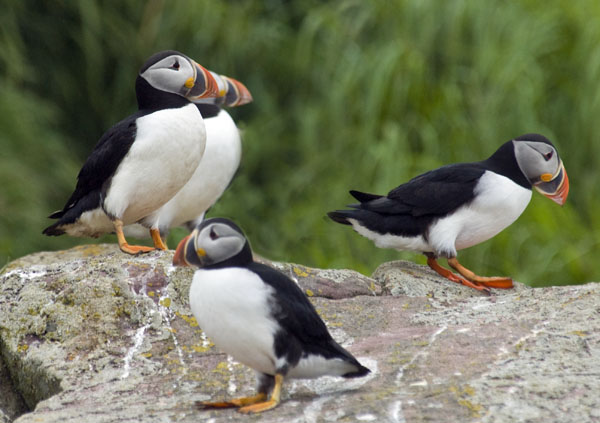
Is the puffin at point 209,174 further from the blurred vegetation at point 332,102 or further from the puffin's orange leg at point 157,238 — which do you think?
the blurred vegetation at point 332,102

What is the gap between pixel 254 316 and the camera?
2971 millimetres

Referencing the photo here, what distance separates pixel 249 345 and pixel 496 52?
5.08 m

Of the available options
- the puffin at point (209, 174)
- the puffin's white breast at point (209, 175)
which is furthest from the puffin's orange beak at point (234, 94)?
Answer: the puffin's white breast at point (209, 175)

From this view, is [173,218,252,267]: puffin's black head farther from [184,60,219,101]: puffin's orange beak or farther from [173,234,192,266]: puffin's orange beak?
[184,60,219,101]: puffin's orange beak

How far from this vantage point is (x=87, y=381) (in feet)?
11.3

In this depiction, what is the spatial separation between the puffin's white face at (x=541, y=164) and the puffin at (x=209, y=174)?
1634 mm

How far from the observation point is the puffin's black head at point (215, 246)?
118 inches

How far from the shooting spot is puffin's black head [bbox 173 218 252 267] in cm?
301

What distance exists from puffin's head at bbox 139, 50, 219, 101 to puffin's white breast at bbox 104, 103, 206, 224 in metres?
0.10

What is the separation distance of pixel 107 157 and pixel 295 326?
180 centimetres

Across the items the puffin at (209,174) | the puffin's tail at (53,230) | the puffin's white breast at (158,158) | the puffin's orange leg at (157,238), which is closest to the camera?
the puffin's white breast at (158,158)

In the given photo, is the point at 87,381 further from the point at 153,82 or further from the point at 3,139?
the point at 3,139

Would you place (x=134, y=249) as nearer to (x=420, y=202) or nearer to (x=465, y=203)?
(x=420, y=202)

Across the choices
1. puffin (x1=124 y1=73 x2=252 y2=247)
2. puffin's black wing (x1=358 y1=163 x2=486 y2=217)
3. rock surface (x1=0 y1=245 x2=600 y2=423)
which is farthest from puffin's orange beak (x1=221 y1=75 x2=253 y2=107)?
rock surface (x1=0 y1=245 x2=600 y2=423)
